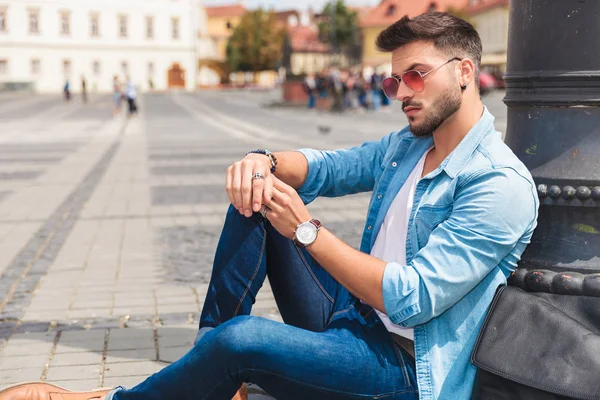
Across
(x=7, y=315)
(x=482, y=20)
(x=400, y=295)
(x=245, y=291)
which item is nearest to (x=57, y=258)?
(x=7, y=315)

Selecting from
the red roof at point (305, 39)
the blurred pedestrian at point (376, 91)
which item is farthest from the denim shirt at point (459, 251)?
the red roof at point (305, 39)

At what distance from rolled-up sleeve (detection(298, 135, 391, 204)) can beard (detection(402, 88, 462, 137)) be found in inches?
21.6

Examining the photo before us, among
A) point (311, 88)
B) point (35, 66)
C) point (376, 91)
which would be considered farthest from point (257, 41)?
point (376, 91)

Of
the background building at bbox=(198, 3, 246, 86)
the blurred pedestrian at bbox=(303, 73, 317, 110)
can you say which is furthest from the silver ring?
the background building at bbox=(198, 3, 246, 86)

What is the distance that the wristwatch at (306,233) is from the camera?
2234 millimetres

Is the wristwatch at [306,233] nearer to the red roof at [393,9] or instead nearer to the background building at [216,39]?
the red roof at [393,9]

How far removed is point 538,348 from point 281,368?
2.19ft

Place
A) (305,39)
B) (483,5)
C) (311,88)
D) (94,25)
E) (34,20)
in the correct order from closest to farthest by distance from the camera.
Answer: (311,88) < (34,20) < (94,25) < (483,5) < (305,39)

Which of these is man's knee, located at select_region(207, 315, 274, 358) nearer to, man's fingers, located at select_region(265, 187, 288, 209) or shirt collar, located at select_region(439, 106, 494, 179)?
man's fingers, located at select_region(265, 187, 288, 209)

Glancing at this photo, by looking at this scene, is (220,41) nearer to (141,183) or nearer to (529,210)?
(141,183)

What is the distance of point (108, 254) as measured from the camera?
19.2 ft

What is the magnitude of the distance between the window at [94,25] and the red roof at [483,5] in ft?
109

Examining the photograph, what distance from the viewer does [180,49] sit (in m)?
74.7

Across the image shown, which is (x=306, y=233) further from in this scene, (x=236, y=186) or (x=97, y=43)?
(x=97, y=43)
